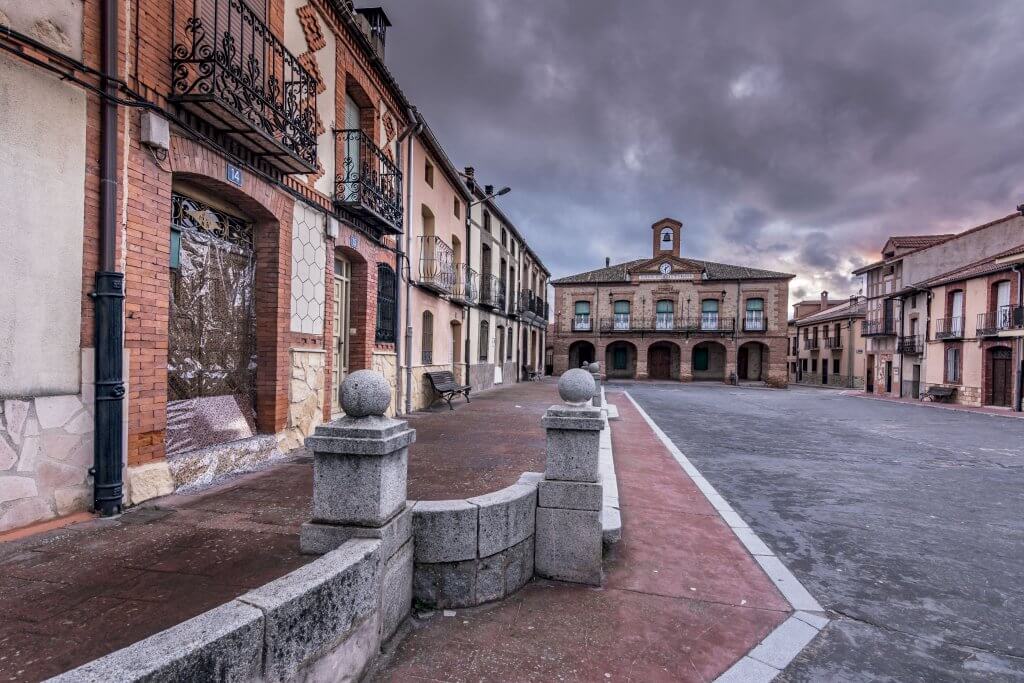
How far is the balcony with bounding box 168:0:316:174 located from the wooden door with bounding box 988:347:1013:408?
91.1ft

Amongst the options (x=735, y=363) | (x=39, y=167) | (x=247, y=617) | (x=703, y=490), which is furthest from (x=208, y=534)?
(x=735, y=363)

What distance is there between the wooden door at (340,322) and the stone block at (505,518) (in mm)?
5332

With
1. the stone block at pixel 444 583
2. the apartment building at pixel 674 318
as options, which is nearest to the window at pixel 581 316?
the apartment building at pixel 674 318

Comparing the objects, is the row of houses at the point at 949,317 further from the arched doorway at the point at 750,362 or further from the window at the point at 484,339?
the window at the point at 484,339

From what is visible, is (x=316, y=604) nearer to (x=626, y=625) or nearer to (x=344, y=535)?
(x=344, y=535)

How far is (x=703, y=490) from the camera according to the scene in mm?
6066

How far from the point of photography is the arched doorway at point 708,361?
36.8m

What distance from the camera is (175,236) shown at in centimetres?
487

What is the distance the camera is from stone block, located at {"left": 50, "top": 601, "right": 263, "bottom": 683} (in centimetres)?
139

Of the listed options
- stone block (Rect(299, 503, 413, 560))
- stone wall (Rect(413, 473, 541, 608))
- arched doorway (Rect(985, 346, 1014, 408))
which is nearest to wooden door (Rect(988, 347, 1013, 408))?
arched doorway (Rect(985, 346, 1014, 408))

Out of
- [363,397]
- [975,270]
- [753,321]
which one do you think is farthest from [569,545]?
[753,321]

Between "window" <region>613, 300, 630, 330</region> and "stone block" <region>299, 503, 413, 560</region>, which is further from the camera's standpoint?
"window" <region>613, 300, 630, 330</region>

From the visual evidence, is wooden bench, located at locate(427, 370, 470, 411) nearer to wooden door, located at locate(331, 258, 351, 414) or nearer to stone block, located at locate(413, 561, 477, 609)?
wooden door, located at locate(331, 258, 351, 414)

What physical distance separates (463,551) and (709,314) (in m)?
35.3
